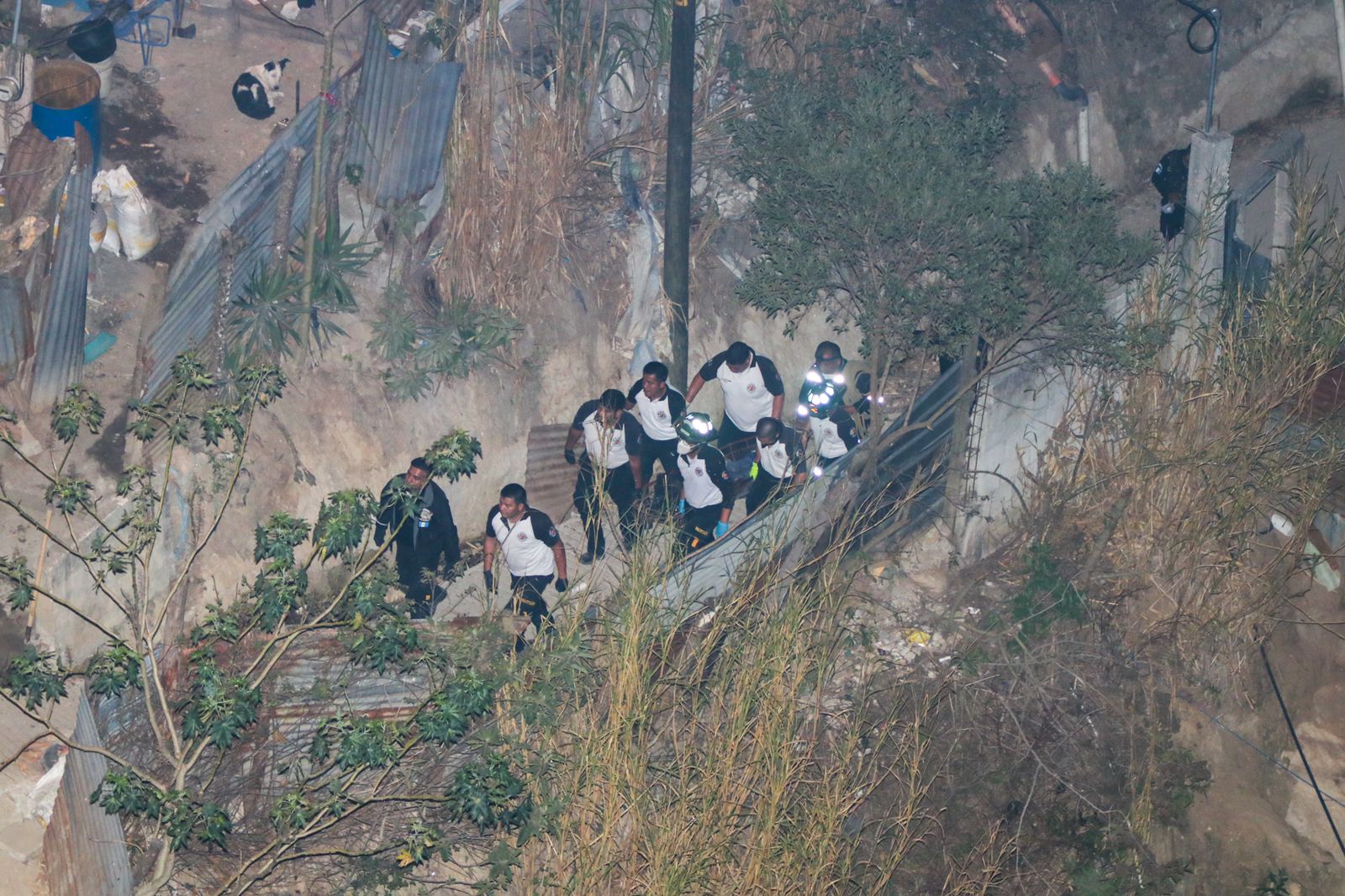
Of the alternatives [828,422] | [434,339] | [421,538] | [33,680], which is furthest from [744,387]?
[33,680]

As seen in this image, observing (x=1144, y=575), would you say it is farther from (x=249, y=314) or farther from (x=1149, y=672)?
(x=249, y=314)

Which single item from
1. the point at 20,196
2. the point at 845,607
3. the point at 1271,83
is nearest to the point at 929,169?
the point at 845,607

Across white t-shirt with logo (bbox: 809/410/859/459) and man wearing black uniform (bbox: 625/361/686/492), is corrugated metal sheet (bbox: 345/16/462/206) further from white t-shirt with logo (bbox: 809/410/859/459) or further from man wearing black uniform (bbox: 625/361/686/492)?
white t-shirt with logo (bbox: 809/410/859/459)

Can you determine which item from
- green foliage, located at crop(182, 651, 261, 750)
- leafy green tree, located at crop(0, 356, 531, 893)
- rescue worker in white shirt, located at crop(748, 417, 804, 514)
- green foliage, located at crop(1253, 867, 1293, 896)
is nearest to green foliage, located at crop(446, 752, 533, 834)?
leafy green tree, located at crop(0, 356, 531, 893)

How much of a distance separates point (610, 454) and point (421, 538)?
1.46m

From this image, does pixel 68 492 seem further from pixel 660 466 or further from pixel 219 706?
pixel 660 466

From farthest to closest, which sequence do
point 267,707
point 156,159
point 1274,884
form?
1. point 156,159
2. point 1274,884
3. point 267,707

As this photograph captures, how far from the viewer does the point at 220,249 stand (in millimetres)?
10508

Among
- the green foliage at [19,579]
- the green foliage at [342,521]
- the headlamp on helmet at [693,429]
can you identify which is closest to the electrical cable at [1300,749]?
the headlamp on helmet at [693,429]

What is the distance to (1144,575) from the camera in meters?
11.1

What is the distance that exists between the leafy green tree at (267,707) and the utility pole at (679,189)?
3.73m

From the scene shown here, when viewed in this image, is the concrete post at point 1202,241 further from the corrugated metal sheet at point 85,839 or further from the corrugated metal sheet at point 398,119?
the corrugated metal sheet at point 85,839

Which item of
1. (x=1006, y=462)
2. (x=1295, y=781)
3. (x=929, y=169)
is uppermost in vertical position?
(x=929, y=169)

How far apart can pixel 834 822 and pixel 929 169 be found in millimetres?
4924
